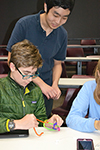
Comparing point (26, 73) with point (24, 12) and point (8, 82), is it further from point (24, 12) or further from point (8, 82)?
point (24, 12)

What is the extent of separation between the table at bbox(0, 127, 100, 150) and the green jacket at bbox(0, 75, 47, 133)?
0.23 metres

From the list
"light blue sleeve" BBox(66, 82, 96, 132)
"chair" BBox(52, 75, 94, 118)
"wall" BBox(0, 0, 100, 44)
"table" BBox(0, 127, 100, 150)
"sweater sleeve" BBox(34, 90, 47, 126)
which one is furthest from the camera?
"wall" BBox(0, 0, 100, 44)

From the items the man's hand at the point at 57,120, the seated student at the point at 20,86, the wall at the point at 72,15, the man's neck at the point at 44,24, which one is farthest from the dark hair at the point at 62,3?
the wall at the point at 72,15

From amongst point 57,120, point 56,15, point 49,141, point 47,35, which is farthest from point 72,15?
point 49,141

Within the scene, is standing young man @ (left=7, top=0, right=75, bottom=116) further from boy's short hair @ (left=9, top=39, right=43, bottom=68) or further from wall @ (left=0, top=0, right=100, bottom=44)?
wall @ (left=0, top=0, right=100, bottom=44)

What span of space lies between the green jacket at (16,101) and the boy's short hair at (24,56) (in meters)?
0.15

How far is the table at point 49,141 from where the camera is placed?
117 cm

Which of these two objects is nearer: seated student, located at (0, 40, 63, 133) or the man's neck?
seated student, located at (0, 40, 63, 133)

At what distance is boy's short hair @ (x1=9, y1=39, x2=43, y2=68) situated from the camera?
1532 millimetres

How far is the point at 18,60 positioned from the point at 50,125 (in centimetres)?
49

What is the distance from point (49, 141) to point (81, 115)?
0.44 m

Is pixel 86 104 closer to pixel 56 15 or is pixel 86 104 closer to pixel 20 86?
pixel 20 86

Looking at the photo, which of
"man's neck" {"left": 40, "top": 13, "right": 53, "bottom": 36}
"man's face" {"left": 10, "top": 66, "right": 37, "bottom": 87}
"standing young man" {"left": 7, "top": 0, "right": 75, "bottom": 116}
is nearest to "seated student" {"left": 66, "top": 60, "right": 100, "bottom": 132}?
"standing young man" {"left": 7, "top": 0, "right": 75, "bottom": 116}

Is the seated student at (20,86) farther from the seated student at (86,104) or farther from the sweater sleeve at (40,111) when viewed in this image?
the seated student at (86,104)
